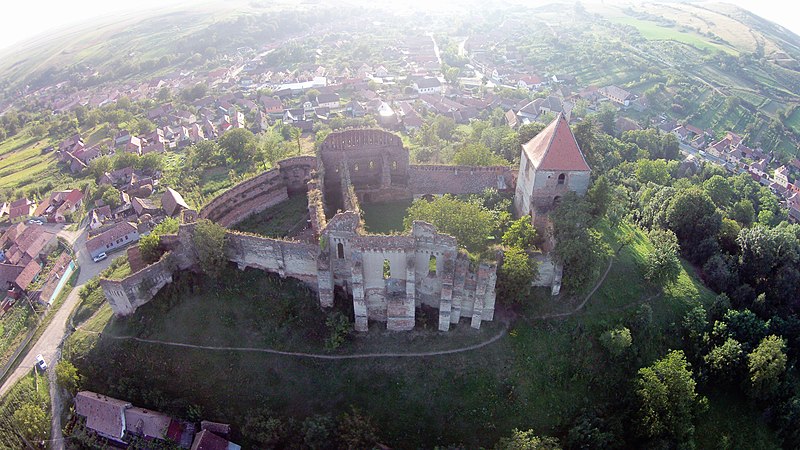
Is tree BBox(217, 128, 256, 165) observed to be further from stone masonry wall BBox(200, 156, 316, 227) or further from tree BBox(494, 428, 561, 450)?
tree BBox(494, 428, 561, 450)

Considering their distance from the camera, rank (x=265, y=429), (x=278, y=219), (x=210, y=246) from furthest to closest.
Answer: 1. (x=278, y=219)
2. (x=210, y=246)
3. (x=265, y=429)

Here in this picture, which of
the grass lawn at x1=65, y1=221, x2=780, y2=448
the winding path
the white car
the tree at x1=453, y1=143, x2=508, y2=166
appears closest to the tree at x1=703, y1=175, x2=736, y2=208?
the grass lawn at x1=65, y1=221, x2=780, y2=448

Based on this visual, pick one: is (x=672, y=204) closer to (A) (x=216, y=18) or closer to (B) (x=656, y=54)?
(B) (x=656, y=54)

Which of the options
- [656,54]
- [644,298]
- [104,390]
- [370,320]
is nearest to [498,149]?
[644,298]

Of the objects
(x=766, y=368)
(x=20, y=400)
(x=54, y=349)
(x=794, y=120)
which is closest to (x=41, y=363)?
(x=54, y=349)

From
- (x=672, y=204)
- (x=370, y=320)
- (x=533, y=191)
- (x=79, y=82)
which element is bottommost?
(x=79, y=82)

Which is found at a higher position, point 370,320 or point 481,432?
point 370,320

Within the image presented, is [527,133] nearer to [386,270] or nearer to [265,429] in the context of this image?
[386,270]
